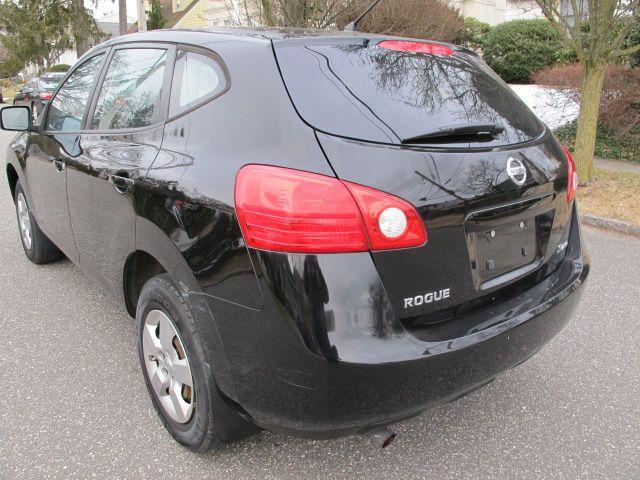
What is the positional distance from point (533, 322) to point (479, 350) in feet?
1.06

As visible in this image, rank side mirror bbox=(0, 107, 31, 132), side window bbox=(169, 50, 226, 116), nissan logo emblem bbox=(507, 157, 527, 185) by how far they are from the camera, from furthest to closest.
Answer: side mirror bbox=(0, 107, 31, 132)
side window bbox=(169, 50, 226, 116)
nissan logo emblem bbox=(507, 157, 527, 185)

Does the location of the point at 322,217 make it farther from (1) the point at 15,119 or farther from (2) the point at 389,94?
(1) the point at 15,119

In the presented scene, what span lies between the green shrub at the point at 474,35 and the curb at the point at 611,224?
13.0 meters

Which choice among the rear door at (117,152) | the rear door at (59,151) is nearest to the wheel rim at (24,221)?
the rear door at (59,151)

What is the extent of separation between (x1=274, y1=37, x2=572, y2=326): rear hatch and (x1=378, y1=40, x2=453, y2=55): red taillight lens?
1.3 inches

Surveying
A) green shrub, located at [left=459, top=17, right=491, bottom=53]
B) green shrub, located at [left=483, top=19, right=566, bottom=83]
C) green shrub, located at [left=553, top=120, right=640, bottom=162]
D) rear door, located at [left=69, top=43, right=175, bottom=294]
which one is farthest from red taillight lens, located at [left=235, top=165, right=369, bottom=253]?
green shrub, located at [left=459, top=17, right=491, bottom=53]

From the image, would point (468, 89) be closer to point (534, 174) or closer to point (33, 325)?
point (534, 174)

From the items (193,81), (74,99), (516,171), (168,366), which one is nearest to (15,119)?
(74,99)

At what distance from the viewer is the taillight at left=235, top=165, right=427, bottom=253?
1.70 m

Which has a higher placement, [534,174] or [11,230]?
[534,174]

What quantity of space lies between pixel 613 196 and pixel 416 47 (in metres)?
5.27

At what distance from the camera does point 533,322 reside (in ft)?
6.79

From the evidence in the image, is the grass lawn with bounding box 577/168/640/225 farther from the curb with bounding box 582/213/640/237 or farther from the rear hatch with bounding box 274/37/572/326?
the rear hatch with bounding box 274/37/572/326

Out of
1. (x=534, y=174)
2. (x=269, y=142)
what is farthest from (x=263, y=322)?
(x=534, y=174)
